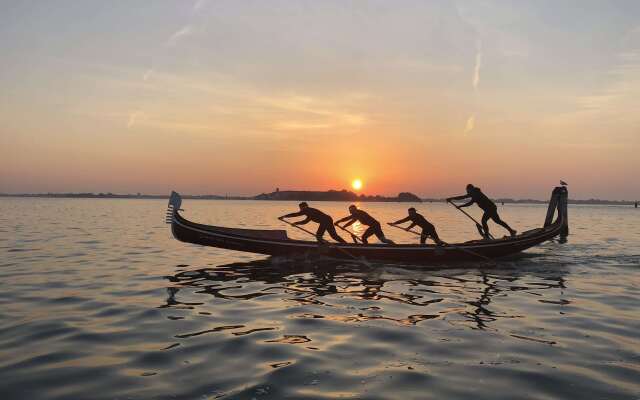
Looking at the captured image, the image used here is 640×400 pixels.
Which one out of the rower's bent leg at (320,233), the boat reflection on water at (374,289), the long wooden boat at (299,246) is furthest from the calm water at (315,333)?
the rower's bent leg at (320,233)

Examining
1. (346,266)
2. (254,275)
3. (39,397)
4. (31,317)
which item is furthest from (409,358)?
(346,266)

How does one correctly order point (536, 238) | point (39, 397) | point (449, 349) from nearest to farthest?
point (39, 397) < point (449, 349) < point (536, 238)

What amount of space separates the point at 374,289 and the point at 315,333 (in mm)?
5203

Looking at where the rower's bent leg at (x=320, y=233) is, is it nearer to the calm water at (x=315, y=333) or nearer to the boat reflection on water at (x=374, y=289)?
the boat reflection on water at (x=374, y=289)

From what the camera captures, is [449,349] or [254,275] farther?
[254,275]

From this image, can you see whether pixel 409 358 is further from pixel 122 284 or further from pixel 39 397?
pixel 122 284

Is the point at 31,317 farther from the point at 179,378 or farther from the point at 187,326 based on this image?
A: the point at 179,378

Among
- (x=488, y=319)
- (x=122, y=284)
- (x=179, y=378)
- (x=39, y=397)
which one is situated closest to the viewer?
(x=39, y=397)

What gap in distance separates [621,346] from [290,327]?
590cm

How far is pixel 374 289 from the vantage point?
13680 mm

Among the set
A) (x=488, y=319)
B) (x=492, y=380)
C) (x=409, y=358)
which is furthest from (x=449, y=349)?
(x=488, y=319)

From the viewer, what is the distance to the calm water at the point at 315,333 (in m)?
6.13

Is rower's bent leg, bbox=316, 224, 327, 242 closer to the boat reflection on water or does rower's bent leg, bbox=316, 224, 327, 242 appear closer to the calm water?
the boat reflection on water

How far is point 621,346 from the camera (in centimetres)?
805
